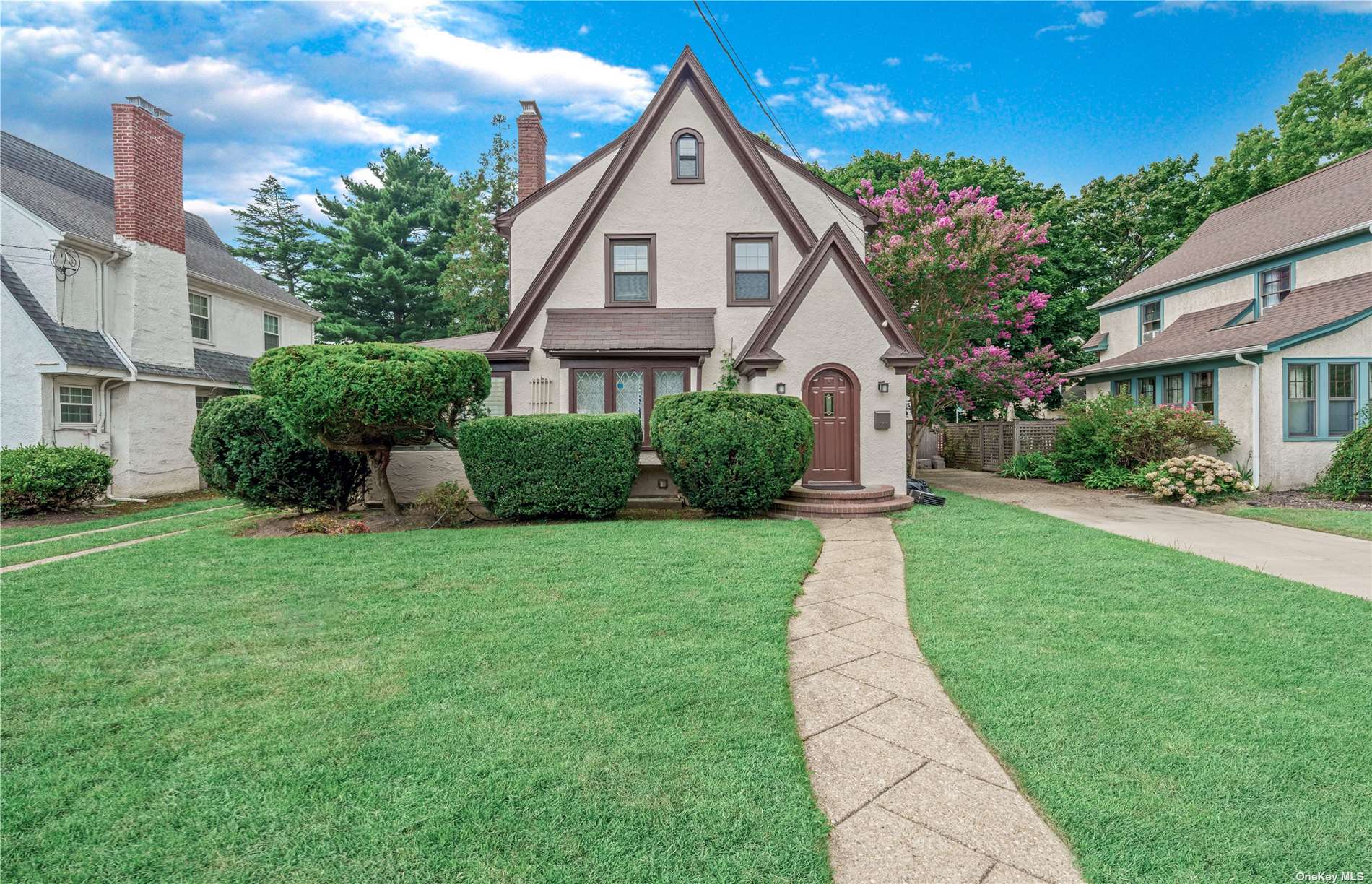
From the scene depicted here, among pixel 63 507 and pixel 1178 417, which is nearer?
pixel 63 507

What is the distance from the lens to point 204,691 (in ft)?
11.2

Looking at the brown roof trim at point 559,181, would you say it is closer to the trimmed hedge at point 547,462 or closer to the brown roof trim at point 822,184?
the brown roof trim at point 822,184

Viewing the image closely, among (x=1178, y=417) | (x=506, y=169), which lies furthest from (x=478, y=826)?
(x=506, y=169)

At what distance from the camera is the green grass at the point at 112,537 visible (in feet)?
24.5

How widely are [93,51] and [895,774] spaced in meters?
13.5

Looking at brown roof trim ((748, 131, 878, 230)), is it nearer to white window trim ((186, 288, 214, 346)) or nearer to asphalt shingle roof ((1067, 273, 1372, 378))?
asphalt shingle roof ((1067, 273, 1372, 378))

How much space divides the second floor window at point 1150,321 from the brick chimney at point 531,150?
18.5 metres

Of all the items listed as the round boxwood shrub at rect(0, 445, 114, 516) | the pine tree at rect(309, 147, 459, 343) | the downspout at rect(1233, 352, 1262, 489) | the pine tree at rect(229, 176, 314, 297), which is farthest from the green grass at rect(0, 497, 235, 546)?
the pine tree at rect(229, 176, 314, 297)

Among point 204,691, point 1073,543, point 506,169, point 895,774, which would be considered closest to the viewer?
point 895,774

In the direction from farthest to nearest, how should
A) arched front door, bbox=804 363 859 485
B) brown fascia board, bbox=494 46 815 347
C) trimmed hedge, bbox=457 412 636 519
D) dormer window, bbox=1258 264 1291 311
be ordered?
1. dormer window, bbox=1258 264 1291 311
2. brown fascia board, bbox=494 46 815 347
3. arched front door, bbox=804 363 859 485
4. trimmed hedge, bbox=457 412 636 519

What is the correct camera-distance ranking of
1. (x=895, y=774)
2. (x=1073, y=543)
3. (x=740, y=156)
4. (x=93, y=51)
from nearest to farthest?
(x=895, y=774), (x=1073, y=543), (x=93, y=51), (x=740, y=156)

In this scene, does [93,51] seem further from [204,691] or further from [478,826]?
[478,826]

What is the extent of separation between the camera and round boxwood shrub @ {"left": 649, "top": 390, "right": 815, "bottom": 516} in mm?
9039

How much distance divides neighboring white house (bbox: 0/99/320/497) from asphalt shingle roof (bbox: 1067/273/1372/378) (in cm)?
2399
